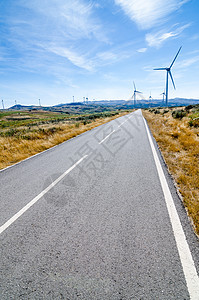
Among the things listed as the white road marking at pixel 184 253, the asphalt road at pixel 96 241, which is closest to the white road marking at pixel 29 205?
the asphalt road at pixel 96 241

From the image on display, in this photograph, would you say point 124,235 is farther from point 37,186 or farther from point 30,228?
point 37,186

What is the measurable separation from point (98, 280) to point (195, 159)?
18.5ft

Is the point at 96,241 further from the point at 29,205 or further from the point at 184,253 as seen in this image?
the point at 29,205

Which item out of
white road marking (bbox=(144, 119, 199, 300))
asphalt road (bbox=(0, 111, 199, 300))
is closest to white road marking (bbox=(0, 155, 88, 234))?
asphalt road (bbox=(0, 111, 199, 300))

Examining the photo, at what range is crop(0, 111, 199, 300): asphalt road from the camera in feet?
6.42

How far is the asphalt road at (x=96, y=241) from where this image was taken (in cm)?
196

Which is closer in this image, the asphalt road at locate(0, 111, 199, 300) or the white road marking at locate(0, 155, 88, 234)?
the asphalt road at locate(0, 111, 199, 300)

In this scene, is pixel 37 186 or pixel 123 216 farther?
pixel 37 186

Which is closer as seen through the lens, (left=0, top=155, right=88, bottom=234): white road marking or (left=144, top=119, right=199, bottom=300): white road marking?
(left=144, top=119, right=199, bottom=300): white road marking

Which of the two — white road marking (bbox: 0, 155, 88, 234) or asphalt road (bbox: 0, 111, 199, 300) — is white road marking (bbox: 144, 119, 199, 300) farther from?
white road marking (bbox: 0, 155, 88, 234)

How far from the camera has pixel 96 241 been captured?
2.62 meters

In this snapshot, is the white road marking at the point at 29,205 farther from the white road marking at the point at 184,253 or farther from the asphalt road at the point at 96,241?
the white road marking at the point at 184,253

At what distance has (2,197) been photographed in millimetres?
4191

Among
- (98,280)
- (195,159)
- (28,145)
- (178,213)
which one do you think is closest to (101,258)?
(98,280)
